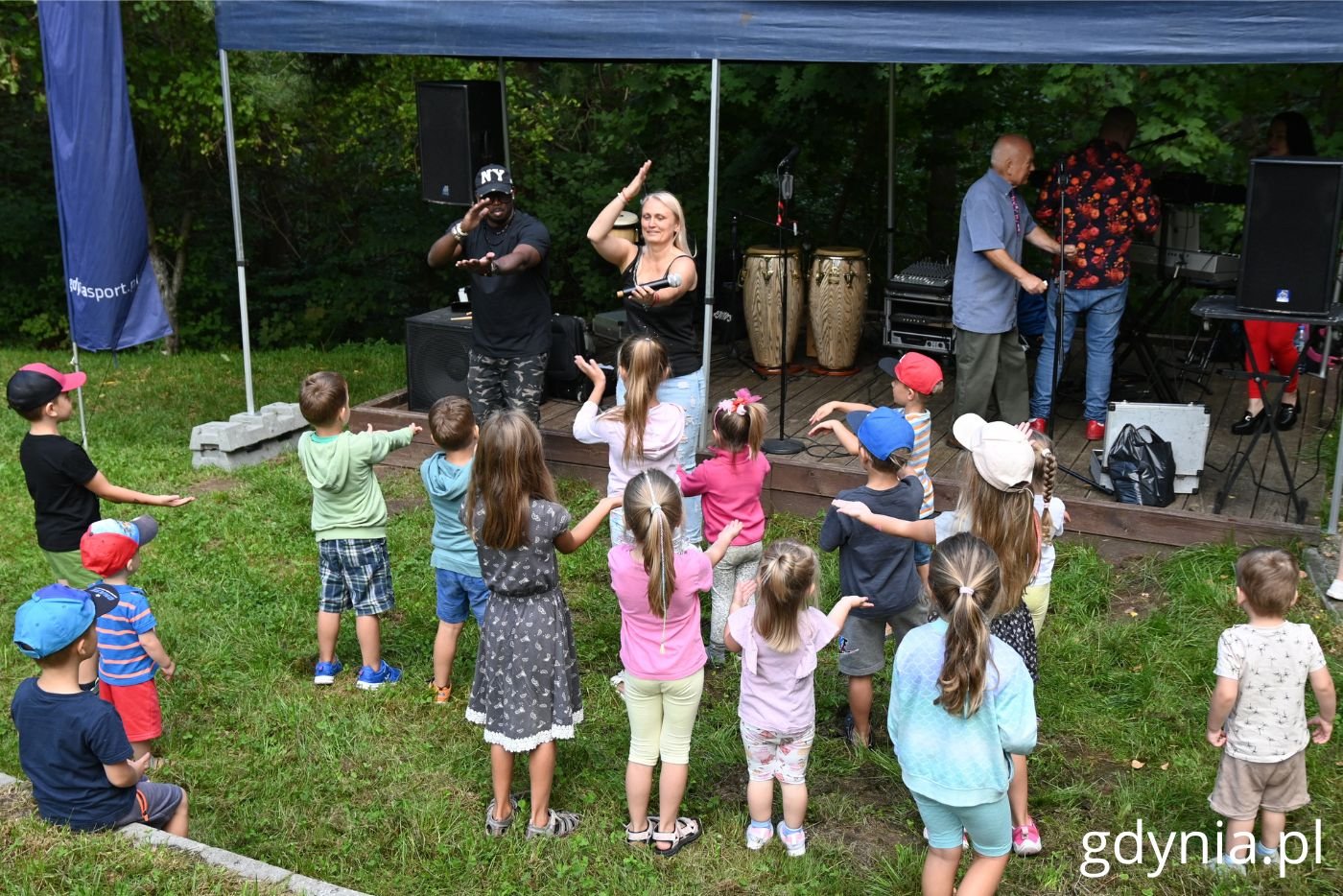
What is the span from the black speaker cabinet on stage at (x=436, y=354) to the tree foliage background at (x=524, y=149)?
1838 millimetres

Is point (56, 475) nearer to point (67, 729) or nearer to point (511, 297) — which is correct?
point (67, 729)

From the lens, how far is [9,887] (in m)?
3.18

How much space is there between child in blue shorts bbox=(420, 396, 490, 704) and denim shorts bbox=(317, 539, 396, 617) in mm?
237

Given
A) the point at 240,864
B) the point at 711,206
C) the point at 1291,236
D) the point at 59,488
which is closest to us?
the point at 240,864

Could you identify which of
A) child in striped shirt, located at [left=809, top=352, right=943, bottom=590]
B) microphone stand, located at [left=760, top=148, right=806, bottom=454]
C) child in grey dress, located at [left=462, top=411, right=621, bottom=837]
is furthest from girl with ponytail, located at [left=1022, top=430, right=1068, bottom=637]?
microphone stand, located at [left=760, top=148, right=806, bottom=454]

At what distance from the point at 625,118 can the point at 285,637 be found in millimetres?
6182

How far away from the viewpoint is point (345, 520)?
4.46 metres

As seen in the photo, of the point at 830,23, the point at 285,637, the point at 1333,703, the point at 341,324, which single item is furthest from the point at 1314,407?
the point at 341,324

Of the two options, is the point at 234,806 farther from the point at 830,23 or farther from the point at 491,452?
the point at 830,23

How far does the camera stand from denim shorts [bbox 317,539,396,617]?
450 centimetres

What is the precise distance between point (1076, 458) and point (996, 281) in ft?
3.28

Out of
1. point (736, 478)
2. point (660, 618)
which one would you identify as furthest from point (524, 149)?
point (660, 618)

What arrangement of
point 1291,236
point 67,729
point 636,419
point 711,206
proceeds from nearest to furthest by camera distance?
point 67,729 → point 636,419 → point 1291,236 → point 711,206

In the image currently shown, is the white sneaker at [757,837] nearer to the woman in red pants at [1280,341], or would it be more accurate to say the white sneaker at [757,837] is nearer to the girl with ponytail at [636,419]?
the girl with ponytail at [636,419]
